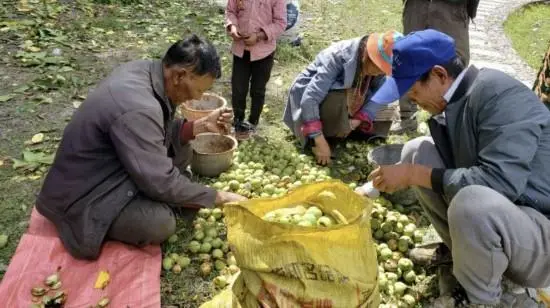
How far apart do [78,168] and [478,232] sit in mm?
2339

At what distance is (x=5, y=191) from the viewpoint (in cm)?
404

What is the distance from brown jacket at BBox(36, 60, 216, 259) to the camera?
2.99 metres

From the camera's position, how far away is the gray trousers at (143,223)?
10.6 ft

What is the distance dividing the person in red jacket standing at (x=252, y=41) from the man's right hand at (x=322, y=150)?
32.8 inches

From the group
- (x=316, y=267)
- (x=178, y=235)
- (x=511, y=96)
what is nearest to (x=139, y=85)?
(x=178, y=235)

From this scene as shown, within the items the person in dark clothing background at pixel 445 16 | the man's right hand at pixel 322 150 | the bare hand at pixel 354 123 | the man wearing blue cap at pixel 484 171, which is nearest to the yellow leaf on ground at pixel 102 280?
the man wearing blue cap at pixel 484 171

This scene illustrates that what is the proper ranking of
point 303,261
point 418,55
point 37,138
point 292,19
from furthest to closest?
point 292,19 < point 37,138 < point 418,55 < point 303,261

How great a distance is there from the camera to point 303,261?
2.41m

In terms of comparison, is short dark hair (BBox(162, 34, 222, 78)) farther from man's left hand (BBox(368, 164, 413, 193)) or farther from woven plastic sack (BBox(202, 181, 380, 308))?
man's left hand (BBox(368, 164, 413, 193))

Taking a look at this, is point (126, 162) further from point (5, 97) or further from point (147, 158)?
point (5, 97)

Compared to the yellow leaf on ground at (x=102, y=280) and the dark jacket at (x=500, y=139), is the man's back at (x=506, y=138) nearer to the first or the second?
the dark jacket at (x=500, y=139)

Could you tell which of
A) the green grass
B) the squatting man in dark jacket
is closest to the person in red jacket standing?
the squatting man in dark jacket

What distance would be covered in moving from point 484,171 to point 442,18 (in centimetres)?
256

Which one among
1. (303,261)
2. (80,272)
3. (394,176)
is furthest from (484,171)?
(80,272)
